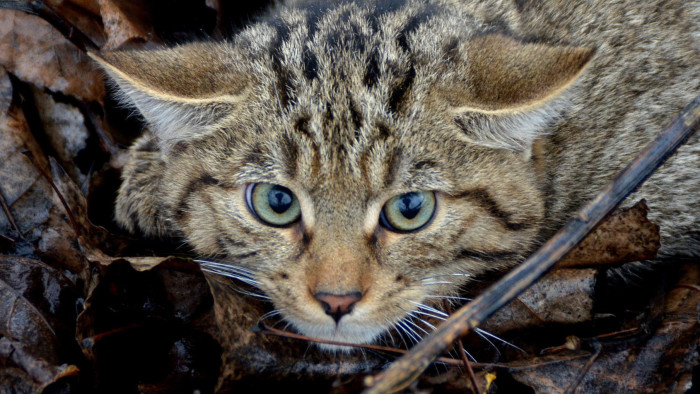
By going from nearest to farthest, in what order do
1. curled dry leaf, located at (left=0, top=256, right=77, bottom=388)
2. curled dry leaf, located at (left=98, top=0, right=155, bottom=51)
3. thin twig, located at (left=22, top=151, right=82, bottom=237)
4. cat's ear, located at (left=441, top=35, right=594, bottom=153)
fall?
1. cat's ear, located at (left=441, top=35, right=594, bottom=153)
2. curled dry leaf, located at (left=0, top=256, right=77, bottom=388)
3. thin twig, located at (left=22, top=151, right=82, bottom=237)
4. curled dry leaf, located at (left=98, top=0, right=155, bottom=51)

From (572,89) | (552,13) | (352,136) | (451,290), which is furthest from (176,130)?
(552,13)

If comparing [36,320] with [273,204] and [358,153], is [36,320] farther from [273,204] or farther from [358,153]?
[358,153]

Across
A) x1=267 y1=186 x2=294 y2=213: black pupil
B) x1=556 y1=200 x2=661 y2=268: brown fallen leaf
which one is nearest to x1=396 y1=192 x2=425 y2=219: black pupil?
x1=267 y1=186 x2=294 y2=213: black pupil

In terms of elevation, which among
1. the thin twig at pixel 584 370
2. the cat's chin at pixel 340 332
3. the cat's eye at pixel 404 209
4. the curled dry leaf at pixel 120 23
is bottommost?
the thin twig at pixel 584 370

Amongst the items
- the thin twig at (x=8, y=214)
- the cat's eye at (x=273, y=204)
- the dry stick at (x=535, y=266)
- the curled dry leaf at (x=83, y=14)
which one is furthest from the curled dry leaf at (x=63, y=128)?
the dry stick at (x=535, y=266)

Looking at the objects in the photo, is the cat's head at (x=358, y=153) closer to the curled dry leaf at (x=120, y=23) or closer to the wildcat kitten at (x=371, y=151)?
the wildcat kitten at (x=371, y=151)

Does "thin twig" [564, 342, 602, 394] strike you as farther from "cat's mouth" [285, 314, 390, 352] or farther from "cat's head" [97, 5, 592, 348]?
"cat's mouth" [285, 314, 390, 352]

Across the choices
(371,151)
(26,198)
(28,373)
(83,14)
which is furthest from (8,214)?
(371,151)

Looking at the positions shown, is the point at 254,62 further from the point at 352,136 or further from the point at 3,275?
the point at 3,275
